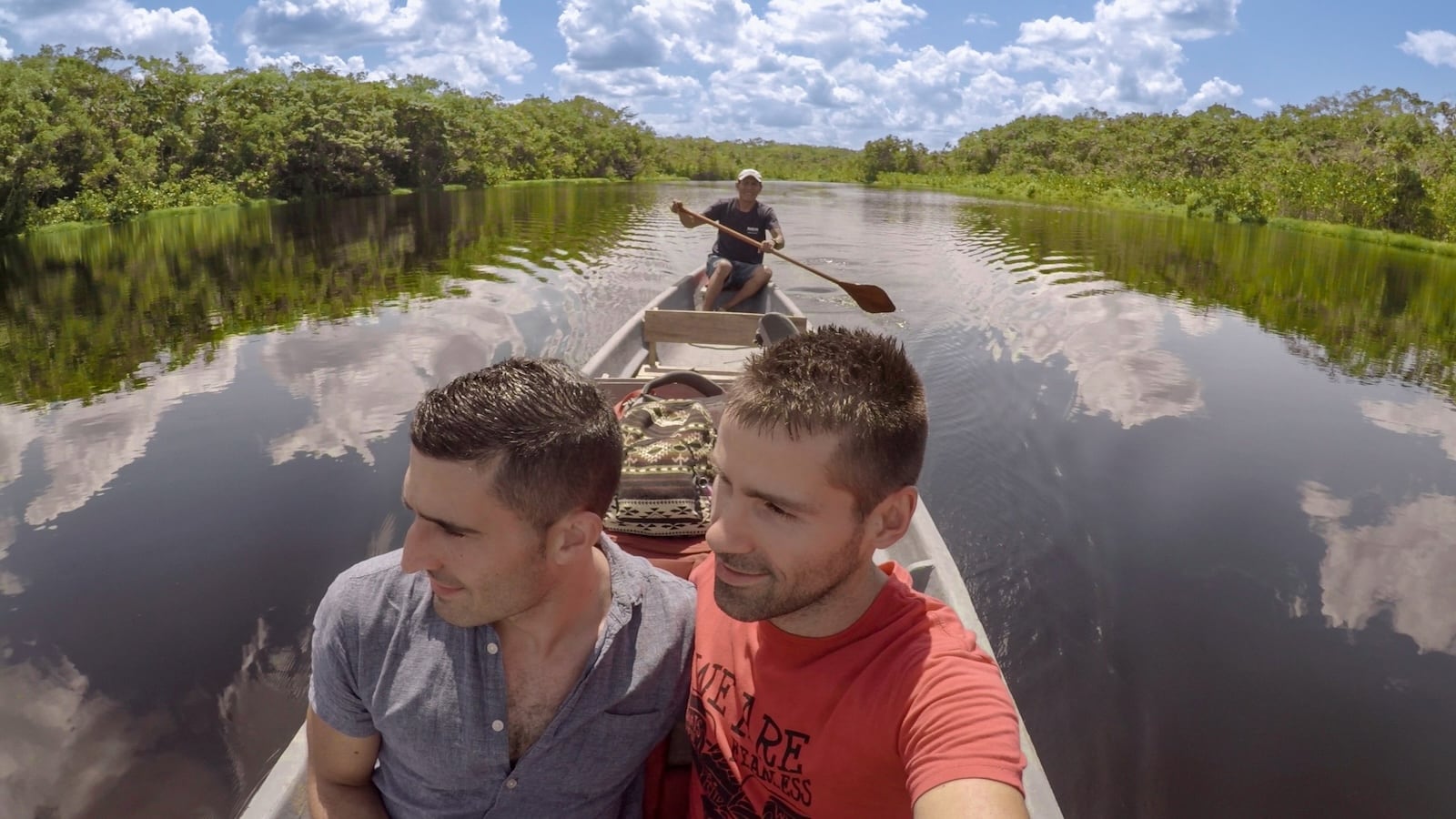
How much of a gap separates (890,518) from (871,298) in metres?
6.16

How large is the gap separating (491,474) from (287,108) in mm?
38361

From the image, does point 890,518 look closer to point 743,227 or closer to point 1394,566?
point 1394,566

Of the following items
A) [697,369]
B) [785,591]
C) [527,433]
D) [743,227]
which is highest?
[743,227]

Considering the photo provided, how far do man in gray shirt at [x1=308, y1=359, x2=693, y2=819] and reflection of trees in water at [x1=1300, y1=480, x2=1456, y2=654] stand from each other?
4695 millimetres

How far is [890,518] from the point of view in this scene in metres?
1.40

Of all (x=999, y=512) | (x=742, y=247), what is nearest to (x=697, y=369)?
(x=999, y=512)

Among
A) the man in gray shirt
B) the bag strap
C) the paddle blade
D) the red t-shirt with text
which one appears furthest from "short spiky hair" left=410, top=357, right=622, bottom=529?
the paddle blade

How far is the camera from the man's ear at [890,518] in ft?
4.50

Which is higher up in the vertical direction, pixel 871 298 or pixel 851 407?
pixel 851 407

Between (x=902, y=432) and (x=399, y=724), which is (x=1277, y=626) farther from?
(x=399, y=724)

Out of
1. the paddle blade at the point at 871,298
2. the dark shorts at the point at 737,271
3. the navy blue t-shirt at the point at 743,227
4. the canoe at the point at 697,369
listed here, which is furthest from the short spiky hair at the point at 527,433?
the navy blue t-shirt at the point at 743,227

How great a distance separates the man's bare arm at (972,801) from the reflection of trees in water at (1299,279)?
34.5ft

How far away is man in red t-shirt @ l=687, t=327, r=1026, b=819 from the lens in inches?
50.8

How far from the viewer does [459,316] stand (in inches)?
448
